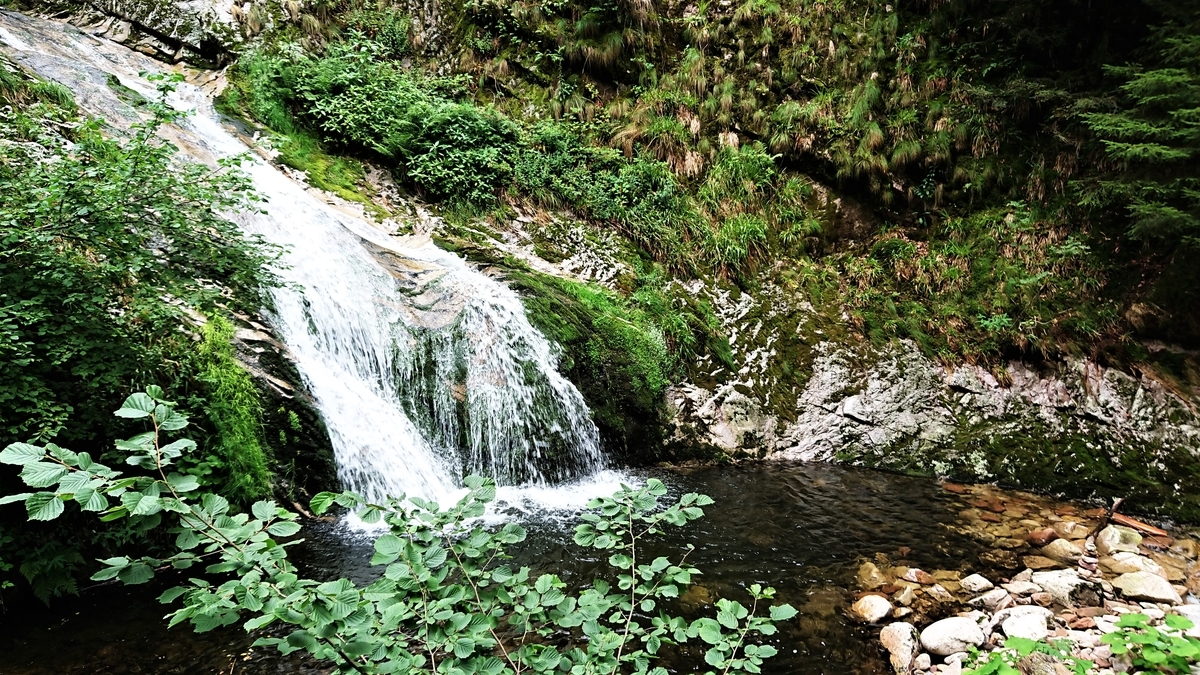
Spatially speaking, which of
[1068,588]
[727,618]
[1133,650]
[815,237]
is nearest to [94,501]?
[727,618]

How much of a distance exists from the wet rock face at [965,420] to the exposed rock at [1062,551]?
Result: 1.70 meters

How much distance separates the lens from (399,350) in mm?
6156

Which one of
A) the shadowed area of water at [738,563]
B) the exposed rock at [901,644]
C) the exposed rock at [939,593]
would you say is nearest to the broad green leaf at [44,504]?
the shadowed area of water at [738,563]

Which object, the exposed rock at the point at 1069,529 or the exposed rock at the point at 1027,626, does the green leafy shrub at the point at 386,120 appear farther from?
the exposed rock at the point at 1069,529

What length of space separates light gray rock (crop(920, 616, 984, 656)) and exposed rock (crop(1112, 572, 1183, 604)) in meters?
1.49

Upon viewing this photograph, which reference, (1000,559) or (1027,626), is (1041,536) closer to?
(1000,559)

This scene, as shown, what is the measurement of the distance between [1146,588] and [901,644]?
2.18 m

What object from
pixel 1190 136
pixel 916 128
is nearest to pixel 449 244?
pixel 916 128

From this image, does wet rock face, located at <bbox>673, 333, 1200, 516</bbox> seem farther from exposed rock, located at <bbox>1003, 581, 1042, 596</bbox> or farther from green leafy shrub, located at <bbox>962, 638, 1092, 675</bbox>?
green leafy shrub, located at <bbox>962, 638, 1092, 675</bbox>

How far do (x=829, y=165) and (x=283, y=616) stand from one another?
10.2 metres

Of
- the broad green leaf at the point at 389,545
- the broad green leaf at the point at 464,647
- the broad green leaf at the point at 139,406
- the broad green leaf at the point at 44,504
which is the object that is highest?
the broad green leaf at the point at 139,406

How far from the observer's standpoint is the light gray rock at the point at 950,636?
3559mm

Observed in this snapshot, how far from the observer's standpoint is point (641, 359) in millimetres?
7281

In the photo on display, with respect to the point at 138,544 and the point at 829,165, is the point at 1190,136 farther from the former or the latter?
the point at 138,544
